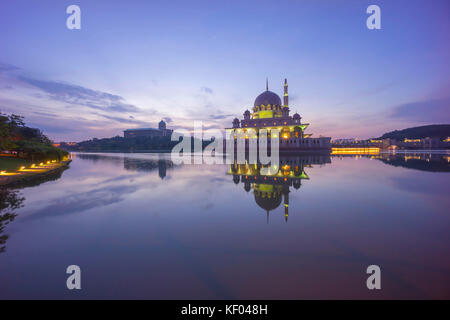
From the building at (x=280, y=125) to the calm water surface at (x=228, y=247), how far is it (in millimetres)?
48455

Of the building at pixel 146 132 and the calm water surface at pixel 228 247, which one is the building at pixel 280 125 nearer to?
the calm water surface at pixel 228 247

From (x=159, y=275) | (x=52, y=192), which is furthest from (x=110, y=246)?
(x=52, y=192)

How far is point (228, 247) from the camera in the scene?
500 centimetres

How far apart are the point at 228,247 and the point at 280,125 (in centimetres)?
6195

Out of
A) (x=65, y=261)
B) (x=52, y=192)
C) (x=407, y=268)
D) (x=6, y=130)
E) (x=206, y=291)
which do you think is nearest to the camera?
(x=206, y=291)

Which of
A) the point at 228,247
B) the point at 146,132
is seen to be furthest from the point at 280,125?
the point at 146,132

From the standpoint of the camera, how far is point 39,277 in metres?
3.85

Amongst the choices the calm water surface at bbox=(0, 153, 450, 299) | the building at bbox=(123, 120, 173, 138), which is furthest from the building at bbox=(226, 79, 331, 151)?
the building at bbox=(123, 120, 173, 138)

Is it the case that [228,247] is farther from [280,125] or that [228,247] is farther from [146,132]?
[146,132]

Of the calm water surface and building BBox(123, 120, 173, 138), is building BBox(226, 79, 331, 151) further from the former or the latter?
building BBox(123, 120, 173, 138)

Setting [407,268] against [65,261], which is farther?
[65,261]

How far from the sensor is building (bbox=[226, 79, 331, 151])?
5678cm
